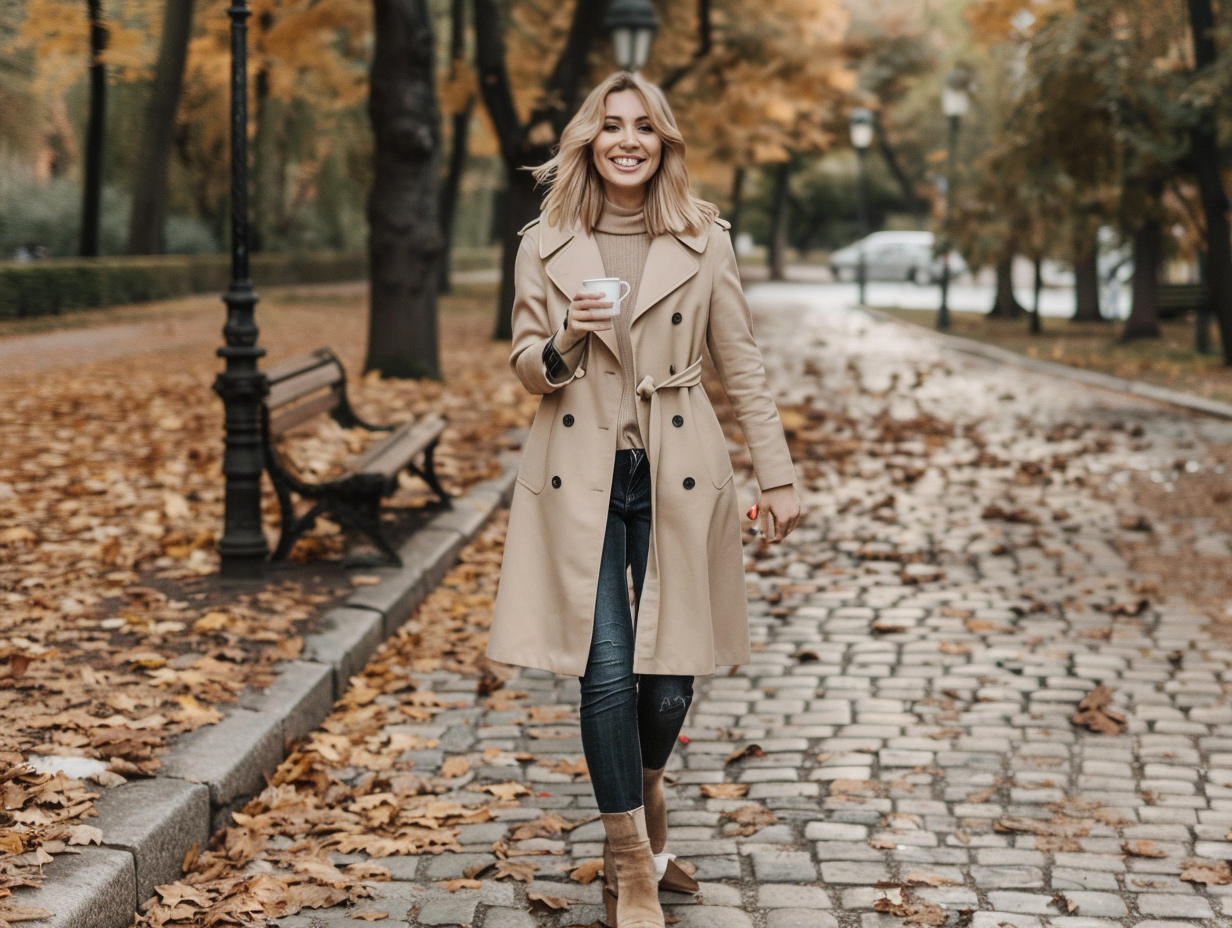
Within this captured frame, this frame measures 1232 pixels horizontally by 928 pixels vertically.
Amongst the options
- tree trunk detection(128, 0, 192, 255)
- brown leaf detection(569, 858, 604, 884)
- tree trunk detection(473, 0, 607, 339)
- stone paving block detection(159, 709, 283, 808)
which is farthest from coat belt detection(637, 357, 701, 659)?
→ tree trunk detection(128, 0, 192, 255)

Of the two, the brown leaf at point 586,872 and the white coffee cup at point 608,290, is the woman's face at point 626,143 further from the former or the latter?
the brown leaf at point 586,872

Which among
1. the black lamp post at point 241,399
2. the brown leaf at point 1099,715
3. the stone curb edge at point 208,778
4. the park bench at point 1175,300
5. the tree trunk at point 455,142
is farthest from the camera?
the tree trunk at point 455,142

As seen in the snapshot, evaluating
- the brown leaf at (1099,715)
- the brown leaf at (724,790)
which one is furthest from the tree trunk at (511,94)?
the brown leaf at (724,790)

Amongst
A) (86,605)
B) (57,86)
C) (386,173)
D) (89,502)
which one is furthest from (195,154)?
(86,605)

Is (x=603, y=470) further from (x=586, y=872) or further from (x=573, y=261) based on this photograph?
(x=586, y=872)

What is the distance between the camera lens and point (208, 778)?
434cm

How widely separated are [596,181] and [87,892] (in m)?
2.04

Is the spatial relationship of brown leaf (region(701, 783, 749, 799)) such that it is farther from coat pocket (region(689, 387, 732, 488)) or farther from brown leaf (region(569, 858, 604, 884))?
coat pocket (region(689, 387, 732, 488))

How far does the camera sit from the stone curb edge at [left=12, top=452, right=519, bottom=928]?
11.6 feet

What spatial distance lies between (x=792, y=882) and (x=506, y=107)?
15484 millimetres

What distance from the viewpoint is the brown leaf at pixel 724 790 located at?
483 cm

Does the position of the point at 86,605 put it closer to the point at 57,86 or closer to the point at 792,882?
the point at 792,882

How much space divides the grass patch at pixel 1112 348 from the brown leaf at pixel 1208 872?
11.2 metres

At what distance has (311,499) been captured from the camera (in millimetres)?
7199
